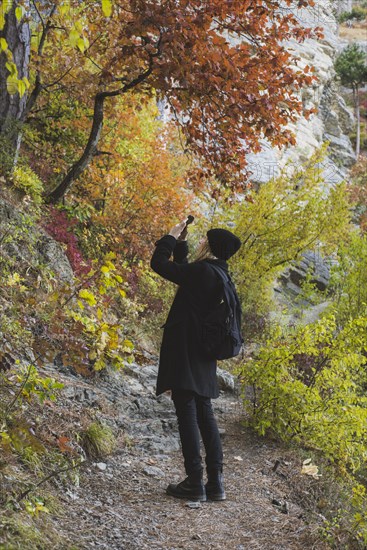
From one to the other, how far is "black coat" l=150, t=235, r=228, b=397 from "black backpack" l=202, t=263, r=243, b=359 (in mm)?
43

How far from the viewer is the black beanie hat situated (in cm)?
418

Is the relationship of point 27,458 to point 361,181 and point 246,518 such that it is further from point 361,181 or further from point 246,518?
point 361,181

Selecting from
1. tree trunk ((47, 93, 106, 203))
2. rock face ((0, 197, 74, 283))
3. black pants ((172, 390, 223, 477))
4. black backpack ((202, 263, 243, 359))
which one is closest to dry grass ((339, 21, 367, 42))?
tree trunk ((47, 93, 106, 203))

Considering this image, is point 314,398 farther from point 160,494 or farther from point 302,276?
point 302,276

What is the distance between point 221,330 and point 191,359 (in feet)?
0.96

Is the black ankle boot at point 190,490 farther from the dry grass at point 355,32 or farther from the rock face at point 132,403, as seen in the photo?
the dry grass at point 355,32

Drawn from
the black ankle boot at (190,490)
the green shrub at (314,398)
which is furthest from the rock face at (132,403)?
the green shrub at (314,398)

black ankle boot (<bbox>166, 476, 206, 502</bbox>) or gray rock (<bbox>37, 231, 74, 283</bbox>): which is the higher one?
gray rock (<bbox>37, 231, 74, 283</bbox>)

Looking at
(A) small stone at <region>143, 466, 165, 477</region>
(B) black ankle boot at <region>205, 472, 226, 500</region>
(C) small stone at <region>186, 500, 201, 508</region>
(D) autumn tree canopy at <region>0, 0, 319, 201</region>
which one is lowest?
(A) small stone at <region>143, 466, 165, 477</region>

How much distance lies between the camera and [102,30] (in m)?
8.76

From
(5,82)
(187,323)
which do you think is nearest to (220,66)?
(187,323)

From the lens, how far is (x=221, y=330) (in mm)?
3998

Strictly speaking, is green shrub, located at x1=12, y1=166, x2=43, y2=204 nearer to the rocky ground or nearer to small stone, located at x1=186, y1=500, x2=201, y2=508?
the rocky ground

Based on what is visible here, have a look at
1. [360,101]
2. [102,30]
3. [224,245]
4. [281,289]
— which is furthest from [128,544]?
[360,101]
